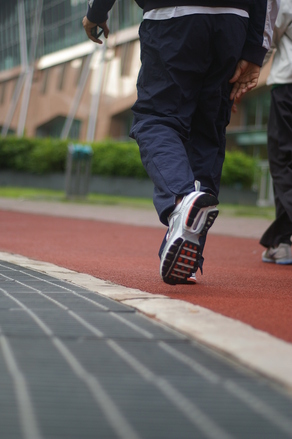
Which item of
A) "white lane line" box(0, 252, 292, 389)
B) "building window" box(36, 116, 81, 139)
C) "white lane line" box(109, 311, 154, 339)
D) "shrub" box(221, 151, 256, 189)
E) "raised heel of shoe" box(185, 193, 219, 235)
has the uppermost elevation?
"building window" box(36, 116, 81, 139)

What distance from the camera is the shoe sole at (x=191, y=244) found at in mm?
3109

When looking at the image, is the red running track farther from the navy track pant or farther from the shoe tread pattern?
the navy track pant

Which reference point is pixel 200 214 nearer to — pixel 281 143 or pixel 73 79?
pixel 281 143

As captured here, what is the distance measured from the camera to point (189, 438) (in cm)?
143

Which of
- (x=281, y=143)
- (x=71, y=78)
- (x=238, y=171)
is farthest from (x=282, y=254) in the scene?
(x=71, y=78)

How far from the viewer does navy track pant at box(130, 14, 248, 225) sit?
3451 millimetres

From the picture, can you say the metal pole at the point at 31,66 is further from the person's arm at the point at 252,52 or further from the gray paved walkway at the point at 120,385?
the gray paved walkway at the point at 120,385

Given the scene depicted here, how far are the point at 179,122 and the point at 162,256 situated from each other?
70 centimetres

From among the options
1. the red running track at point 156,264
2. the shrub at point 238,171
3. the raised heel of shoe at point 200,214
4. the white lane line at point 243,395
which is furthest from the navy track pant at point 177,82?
the shrub at point 238,171

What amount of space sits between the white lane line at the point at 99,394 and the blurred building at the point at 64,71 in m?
32.3

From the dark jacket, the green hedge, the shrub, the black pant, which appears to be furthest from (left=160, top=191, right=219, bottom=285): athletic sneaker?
the shrub

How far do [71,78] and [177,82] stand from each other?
42.1 m

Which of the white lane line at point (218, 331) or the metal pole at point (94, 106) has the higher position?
the metal pole at point (94, 106)

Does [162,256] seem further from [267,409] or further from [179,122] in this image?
[267,409]
